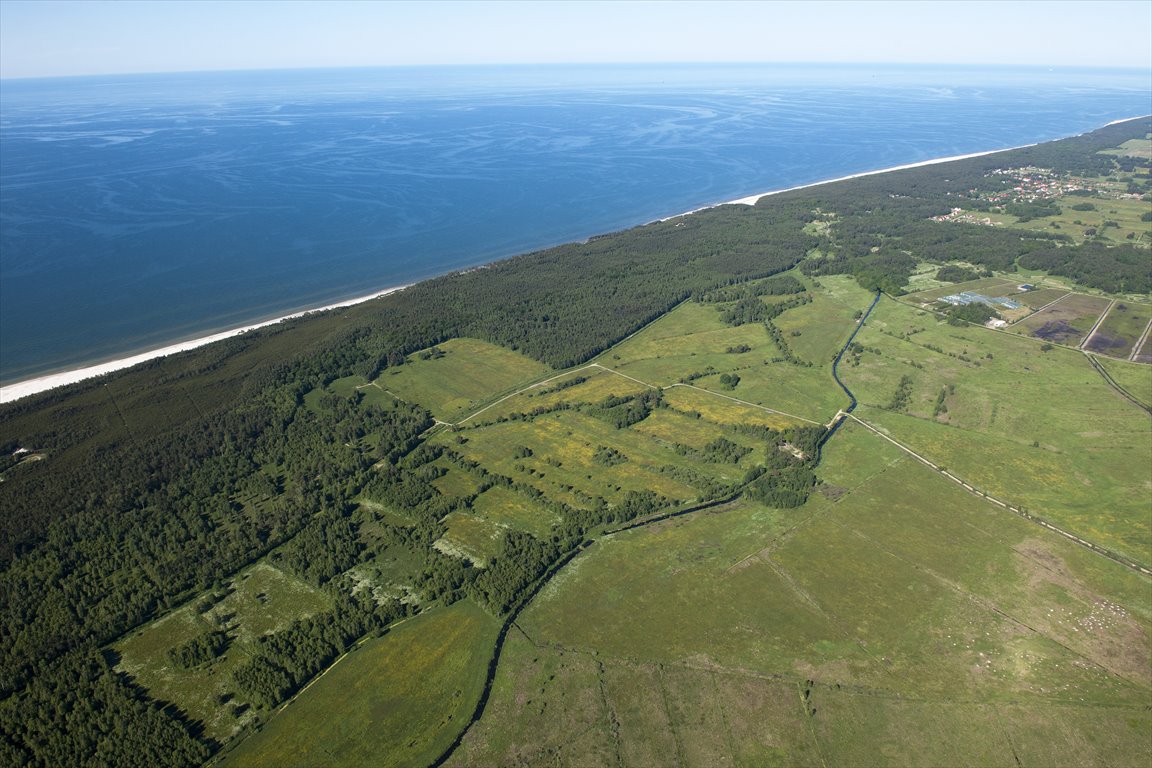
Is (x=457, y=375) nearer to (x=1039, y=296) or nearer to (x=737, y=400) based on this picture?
(x=737, y=400)

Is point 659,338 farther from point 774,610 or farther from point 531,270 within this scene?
point 774,610

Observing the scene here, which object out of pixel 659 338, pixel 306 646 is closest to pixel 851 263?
pixel 659 338

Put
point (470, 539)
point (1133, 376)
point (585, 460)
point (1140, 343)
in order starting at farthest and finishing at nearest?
point (1140, 343), point (1133, 376), point (585, 460), point (470, 539)

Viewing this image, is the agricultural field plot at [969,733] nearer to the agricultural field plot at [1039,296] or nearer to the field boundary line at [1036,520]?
the field boundary line at [1036,520]

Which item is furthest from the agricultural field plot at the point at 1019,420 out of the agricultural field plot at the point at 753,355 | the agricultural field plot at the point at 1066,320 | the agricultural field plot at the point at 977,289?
the agricultural field plot at the point at 977,289

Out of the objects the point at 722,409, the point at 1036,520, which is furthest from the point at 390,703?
the point at 1036,520

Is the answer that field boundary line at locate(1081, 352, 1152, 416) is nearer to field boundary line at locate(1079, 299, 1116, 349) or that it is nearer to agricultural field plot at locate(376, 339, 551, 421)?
field boundary line at locate(1079, 299, 1116, 349)
